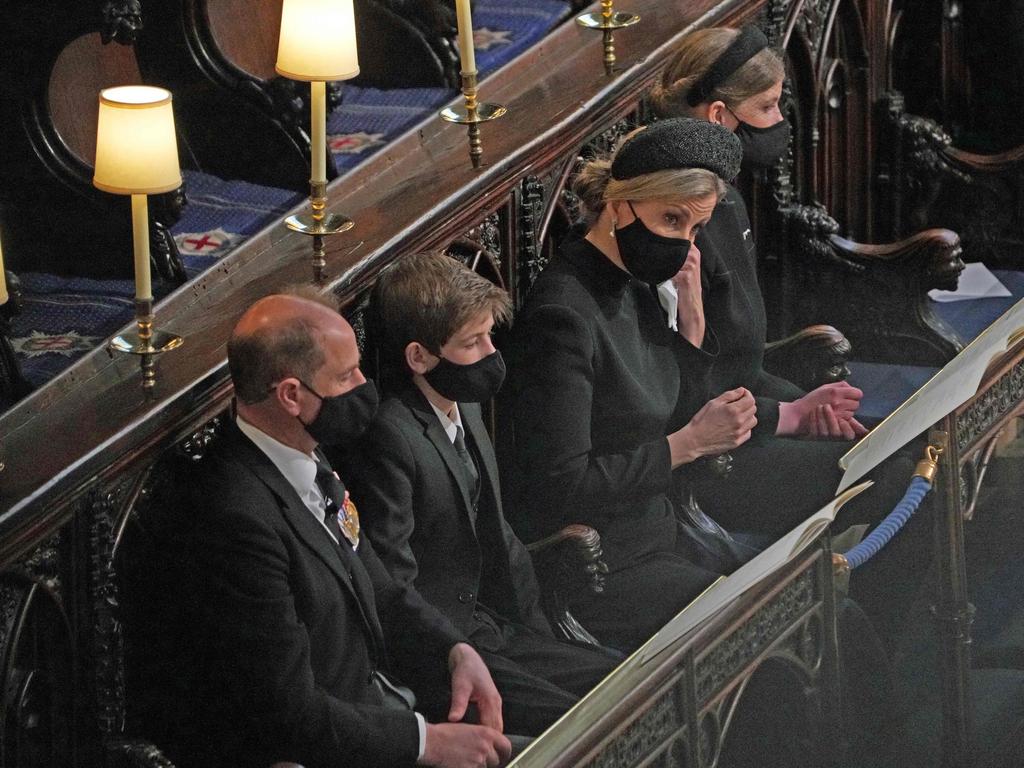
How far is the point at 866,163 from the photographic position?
7.07 meters

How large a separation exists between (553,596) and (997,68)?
12.3 ft

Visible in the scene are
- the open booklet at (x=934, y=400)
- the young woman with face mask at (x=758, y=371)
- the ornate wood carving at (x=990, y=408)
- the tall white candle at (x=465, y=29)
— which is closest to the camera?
the open booklet at (x=934, y=400)

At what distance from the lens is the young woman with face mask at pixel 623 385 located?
15.5 feet

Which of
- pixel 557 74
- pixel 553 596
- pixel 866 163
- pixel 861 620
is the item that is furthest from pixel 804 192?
pixel 553 596

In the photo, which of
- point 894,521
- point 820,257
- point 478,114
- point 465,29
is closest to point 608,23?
point 478,114

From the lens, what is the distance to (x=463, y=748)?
405 centimetres

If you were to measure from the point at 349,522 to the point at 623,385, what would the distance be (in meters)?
0.92

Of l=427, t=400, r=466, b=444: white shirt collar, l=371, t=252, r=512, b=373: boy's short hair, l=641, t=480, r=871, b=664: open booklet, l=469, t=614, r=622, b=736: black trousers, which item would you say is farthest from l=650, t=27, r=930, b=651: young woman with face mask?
l=371, t=252, r=512, b=373: boy's short hair

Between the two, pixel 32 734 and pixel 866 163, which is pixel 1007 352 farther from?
pixel 32 734

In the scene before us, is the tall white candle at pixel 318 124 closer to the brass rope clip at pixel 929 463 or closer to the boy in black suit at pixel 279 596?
the boy in black suit at pixel 279 596

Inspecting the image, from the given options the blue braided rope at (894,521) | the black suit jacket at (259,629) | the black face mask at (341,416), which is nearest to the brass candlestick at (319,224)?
the black face mask at (341,416)

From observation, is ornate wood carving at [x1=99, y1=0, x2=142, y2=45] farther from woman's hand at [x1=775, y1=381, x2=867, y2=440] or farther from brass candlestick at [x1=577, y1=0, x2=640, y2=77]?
woman's hand at [x1=775, y1=381, x2=867, y2=440]

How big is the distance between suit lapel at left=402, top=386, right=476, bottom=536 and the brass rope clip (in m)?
1.21

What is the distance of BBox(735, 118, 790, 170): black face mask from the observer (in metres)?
5.43
